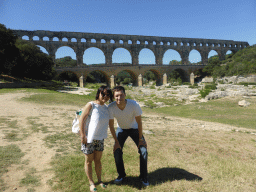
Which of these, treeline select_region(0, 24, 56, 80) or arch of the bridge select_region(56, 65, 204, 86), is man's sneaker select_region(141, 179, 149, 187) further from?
arch of the bridge select_region(56, 65, 204, 86)

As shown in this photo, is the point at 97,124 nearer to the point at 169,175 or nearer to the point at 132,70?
the point at 169,175

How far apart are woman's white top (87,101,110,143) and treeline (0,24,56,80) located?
1957 centimetres

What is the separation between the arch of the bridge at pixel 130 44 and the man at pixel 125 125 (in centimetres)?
3889

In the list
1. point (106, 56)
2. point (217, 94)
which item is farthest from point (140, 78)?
point (217, 94)

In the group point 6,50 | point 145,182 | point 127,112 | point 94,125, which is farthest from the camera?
point 6,50

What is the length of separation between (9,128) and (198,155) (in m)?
5.24

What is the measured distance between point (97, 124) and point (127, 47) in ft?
142

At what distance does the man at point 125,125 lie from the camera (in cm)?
253

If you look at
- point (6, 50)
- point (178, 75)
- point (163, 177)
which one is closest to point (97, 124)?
point (163, 177)

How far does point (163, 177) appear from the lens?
2.96 metres

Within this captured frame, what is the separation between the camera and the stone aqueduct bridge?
36.7 m

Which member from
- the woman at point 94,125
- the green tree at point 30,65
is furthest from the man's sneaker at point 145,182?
the green tree at point 30,65

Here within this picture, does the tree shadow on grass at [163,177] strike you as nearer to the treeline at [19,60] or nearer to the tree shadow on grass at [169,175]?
the tree shadow on grass at [169,175]

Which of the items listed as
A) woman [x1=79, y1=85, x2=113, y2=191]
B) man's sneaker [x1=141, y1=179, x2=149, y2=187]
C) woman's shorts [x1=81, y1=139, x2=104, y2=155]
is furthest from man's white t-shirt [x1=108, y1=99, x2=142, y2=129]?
man's sneaker [x1=141, y1=179, x2=149, y2=187]
